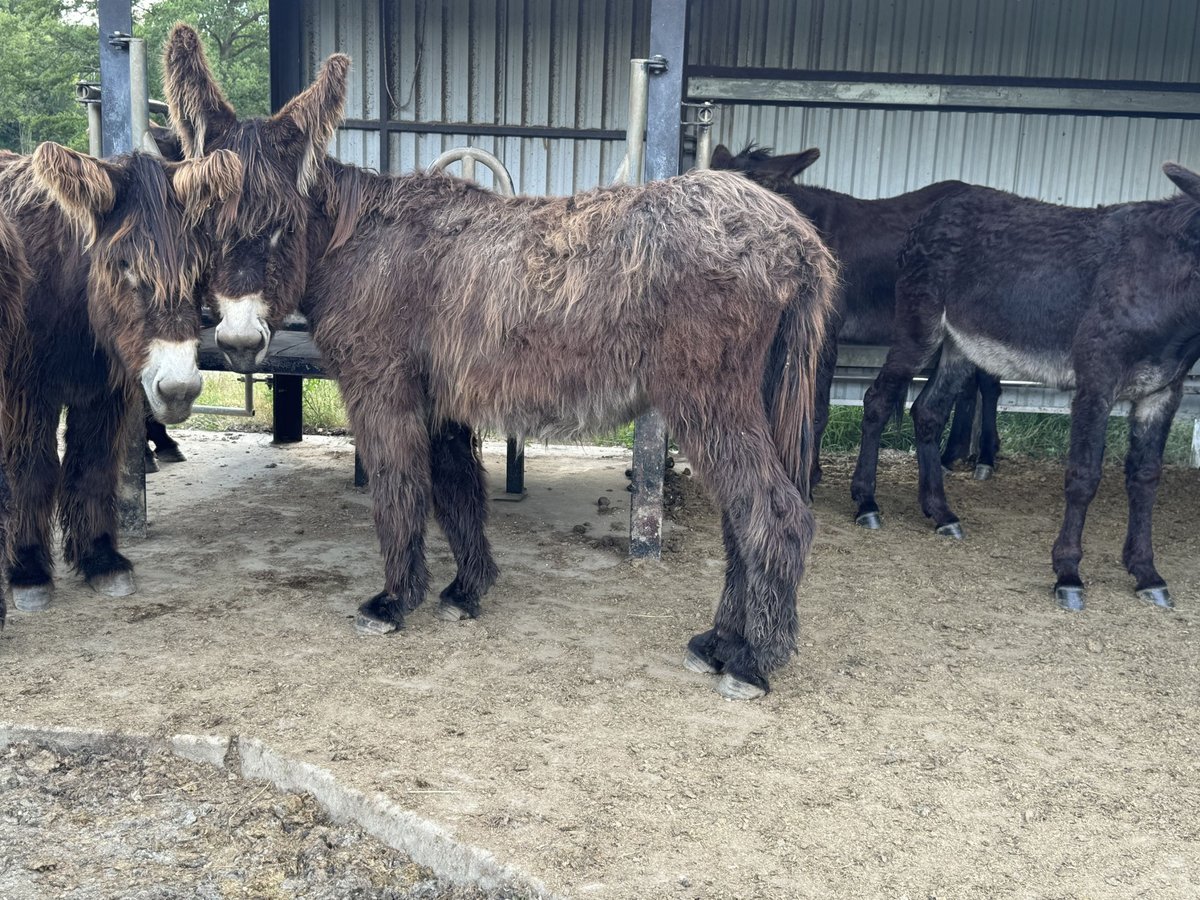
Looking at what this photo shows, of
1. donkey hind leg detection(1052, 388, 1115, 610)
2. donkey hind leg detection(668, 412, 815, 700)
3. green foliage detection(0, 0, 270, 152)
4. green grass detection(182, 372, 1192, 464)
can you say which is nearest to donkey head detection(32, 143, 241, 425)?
donkey hind leg detection(668, 412, 815, 700)

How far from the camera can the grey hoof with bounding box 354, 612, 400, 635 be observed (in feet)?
13.4

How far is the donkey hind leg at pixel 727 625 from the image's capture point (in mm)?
3643

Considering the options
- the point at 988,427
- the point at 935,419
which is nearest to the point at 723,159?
the point at 935,419

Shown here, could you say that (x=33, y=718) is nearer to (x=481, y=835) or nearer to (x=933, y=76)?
(x=481, y=835)

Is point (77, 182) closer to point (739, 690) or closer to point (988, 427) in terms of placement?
point (739, 690)

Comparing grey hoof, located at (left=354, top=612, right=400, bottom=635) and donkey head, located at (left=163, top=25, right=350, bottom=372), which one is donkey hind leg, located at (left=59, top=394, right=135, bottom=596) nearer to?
donkey head, located at (left=163, top=25, right=350, bottom=372)

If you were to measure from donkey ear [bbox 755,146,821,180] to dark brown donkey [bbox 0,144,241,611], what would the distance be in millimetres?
3800

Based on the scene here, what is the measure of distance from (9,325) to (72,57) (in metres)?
16.8

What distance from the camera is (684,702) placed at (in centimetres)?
356

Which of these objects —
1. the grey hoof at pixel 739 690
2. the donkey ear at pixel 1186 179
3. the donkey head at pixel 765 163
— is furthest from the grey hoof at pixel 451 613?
the donkey ear at pixel 1186 179

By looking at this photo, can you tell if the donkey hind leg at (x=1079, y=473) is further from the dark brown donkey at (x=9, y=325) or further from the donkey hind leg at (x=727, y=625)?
the dark brown donkey at (x=9, y=325)

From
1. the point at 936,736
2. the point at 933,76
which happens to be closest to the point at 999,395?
the point at 933,76

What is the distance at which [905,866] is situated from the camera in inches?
102

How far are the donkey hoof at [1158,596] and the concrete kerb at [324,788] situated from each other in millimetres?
3691
